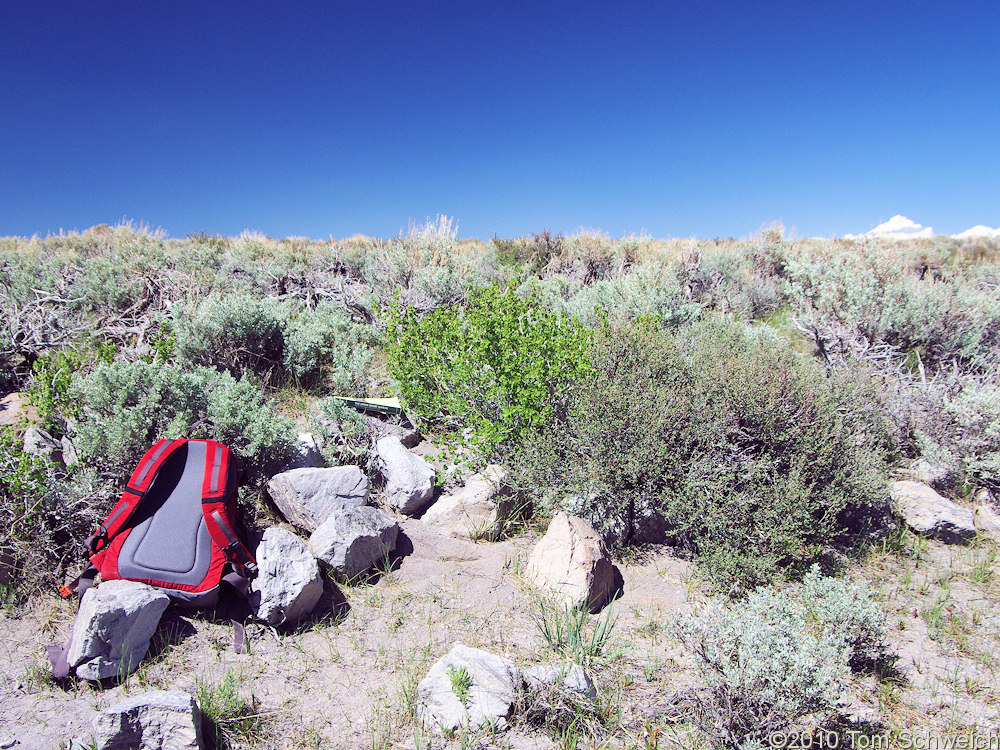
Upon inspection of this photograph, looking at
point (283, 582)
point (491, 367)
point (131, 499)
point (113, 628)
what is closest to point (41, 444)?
point (131, 499)

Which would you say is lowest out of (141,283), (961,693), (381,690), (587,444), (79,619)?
(961,693)

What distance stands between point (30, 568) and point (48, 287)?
5.97 m

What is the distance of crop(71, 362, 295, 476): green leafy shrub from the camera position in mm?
3447

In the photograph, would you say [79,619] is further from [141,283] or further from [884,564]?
[141,283]

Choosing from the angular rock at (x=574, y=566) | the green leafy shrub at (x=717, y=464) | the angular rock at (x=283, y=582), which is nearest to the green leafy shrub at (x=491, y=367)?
the green leafy shrub at (x=717, y=464)

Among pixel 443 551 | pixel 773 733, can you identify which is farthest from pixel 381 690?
pixel 773 733

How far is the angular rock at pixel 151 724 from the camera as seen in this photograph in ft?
6.59

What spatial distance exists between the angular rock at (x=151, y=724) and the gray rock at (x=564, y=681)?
135 cm

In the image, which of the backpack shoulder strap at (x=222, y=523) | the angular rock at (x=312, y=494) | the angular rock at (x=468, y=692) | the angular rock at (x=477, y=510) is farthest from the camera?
the angular rock at (x=477, y=510)

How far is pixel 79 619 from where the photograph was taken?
8.18ft

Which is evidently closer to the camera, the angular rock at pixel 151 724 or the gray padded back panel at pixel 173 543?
the angular rock at pixel 151 724

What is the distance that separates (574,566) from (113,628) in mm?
2276

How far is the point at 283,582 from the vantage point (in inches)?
112

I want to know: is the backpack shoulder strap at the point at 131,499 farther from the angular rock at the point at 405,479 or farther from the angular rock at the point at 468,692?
the angular rock at the point at 468,692
